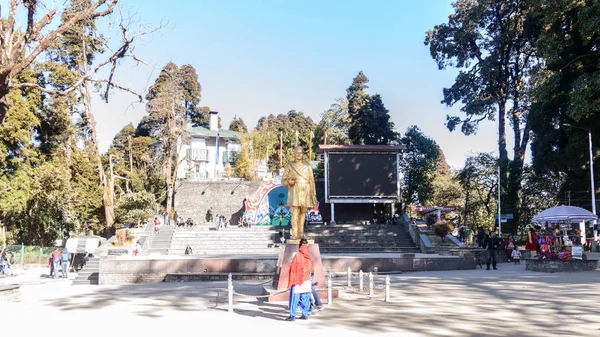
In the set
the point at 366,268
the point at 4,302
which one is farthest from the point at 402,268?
the point at 4,302

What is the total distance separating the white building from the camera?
5521 centimetres

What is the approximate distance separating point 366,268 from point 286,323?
9.97m

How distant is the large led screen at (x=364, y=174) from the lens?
3694 centimetres

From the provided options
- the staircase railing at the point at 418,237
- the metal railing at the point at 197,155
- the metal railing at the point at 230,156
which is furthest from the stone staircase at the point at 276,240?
the metal railing at the point at 230,156

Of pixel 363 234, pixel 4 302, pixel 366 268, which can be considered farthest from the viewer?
pixel 363 234

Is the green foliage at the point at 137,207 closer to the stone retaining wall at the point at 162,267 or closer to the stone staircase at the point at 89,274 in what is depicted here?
the stone staircase at the point at 89,274

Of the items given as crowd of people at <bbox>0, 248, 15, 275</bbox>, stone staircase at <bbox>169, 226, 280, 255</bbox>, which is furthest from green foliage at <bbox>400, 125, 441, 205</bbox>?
crowd of people at <bbox>0, 248, 15, 275</bbox>

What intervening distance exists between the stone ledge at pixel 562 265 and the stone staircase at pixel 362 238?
10.6m

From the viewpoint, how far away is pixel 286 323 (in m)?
8.94

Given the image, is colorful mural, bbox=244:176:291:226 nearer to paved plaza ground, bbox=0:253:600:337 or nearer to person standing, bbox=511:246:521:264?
person standing, bbox=511:246:521:264

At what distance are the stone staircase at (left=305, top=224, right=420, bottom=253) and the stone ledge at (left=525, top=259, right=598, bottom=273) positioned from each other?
10616 millimetres

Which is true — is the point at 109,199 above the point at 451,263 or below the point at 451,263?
above

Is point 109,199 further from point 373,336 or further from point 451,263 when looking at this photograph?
point 373,336

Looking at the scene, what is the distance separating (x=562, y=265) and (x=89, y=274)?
16236mm
